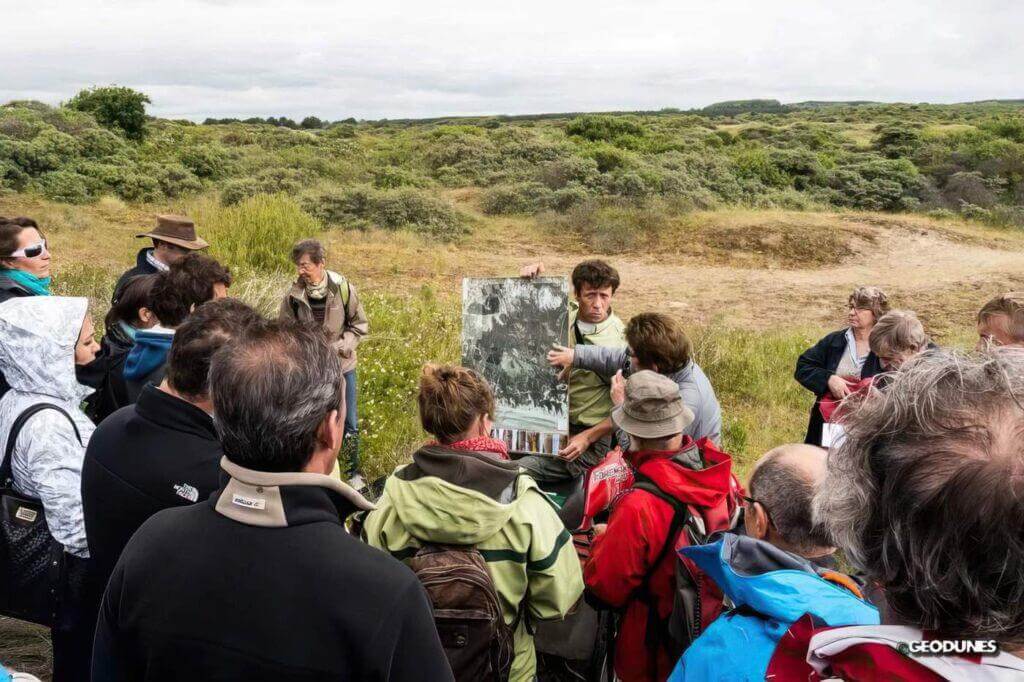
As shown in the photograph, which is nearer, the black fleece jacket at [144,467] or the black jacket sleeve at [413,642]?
the black jacket sleeve at [413,642]

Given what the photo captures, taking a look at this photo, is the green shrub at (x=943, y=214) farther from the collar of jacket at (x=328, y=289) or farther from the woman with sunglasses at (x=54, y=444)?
the woman with sunglasses at (x=54, y=444)

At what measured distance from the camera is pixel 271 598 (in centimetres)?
138

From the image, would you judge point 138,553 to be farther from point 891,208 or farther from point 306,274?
point 891,208

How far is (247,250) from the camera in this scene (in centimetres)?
1173

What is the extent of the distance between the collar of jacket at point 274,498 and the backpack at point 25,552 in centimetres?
171

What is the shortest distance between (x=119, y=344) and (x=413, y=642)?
2791mm

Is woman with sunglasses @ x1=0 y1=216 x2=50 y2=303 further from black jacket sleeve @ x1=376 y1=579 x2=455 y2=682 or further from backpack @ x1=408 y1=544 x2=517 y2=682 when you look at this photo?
black jacket sleeve @ x1=376 y1=579 x2=455 y2=682

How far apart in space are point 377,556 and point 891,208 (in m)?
27.1

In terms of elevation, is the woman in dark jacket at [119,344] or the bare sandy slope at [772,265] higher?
the woman in dark jacket at [119,344]

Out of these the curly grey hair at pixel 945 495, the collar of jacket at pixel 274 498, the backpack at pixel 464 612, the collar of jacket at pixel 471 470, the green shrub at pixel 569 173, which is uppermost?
the green shrub at pixel 569 173

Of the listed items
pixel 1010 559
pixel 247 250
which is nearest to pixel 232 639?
pixel 1010 559

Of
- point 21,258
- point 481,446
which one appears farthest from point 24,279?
point 481,446

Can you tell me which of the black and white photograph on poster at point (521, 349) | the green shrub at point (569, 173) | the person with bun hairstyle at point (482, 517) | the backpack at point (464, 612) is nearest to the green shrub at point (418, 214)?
the green shrub at point (569, 173)

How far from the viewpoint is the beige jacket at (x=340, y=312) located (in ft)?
19.4
